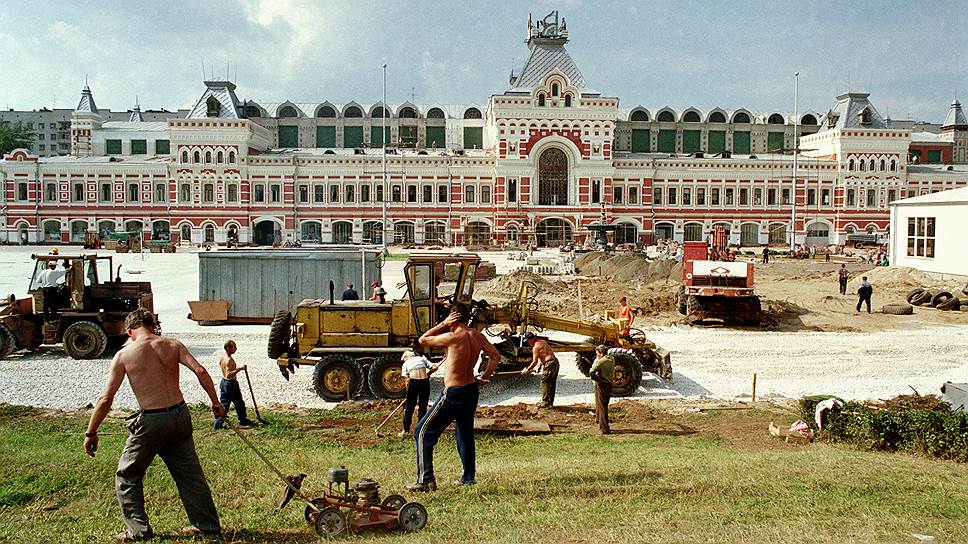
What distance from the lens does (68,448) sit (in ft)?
32.4

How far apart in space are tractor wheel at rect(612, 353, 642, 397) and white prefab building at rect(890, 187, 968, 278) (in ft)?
84.3

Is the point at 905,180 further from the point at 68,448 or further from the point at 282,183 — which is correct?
the point at 68,448

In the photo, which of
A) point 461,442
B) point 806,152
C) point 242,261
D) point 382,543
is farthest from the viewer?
point 806,152

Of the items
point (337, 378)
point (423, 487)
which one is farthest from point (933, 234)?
point (423, 487)

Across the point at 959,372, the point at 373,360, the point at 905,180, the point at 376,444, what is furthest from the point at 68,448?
the point at 905,180

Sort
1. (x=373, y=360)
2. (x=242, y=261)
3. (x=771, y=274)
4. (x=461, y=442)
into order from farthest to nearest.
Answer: (x=771, y=274) → (x=242, y=261) → (x=373, y=360) → (x=461, y=442)

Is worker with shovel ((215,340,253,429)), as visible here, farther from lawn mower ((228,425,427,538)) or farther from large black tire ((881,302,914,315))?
large black tire ((881,302,914,315))

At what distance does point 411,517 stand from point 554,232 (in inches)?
2351

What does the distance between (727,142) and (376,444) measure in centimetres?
7298

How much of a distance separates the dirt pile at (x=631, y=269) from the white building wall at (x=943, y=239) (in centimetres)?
1086

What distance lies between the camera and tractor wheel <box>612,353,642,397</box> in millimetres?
14461

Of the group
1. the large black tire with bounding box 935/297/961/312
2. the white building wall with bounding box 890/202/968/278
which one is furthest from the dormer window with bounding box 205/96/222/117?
the large black tire with bounding box 935/297/961/312

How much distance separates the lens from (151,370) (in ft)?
21.3

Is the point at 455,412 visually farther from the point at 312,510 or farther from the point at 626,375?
the point at 626,375
